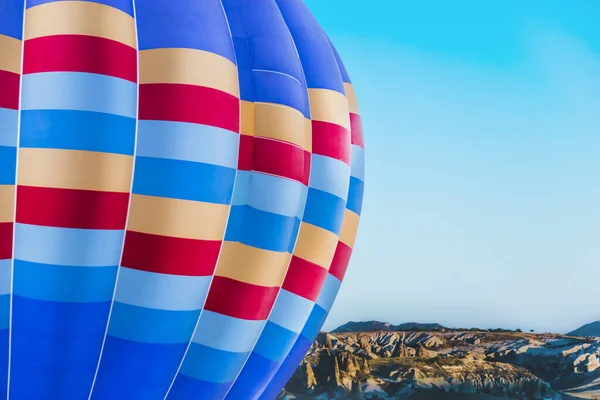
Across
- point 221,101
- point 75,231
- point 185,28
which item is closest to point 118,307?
point 75,231

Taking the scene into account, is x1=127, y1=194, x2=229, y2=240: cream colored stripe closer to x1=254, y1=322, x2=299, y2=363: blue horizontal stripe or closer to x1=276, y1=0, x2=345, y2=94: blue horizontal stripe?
x1=254, y1=322, x2=299, y2=363: blue horizontal stripe

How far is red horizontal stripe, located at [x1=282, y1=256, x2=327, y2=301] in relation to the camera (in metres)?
4.53

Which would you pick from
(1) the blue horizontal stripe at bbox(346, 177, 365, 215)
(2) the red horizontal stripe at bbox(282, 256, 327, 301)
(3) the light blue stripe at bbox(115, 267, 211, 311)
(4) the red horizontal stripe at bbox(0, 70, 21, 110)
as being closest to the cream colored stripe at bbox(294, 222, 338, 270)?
(2) the red horizontal stripe at bbox(282, 256, 327, 301)

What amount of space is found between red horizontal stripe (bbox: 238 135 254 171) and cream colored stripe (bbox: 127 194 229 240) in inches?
11.8

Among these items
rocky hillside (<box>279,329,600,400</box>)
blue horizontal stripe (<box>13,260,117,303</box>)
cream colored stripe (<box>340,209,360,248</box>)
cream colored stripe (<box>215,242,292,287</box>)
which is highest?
cream colored stripe (<box>340,209,360,248</box>)

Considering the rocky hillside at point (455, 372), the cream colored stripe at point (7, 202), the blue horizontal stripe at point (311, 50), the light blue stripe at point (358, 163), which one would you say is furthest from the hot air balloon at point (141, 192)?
the rocky hillside at point (455, 372)

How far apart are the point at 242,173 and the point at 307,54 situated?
1.18m

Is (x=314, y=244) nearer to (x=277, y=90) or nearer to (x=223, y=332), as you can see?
(x=223, y=332)

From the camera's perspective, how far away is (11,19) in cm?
359

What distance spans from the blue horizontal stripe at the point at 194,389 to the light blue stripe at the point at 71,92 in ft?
4.81

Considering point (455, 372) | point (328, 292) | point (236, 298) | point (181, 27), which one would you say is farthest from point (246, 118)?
point (455, 372)

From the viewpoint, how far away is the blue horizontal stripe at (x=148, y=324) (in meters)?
3.70

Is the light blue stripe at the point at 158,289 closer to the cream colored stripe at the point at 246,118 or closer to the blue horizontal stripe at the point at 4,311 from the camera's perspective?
the blue horizontal stripe at the point at 4,311

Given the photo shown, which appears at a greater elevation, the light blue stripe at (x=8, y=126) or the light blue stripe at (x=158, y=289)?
the light blue stripe at (x=8, y=126)
